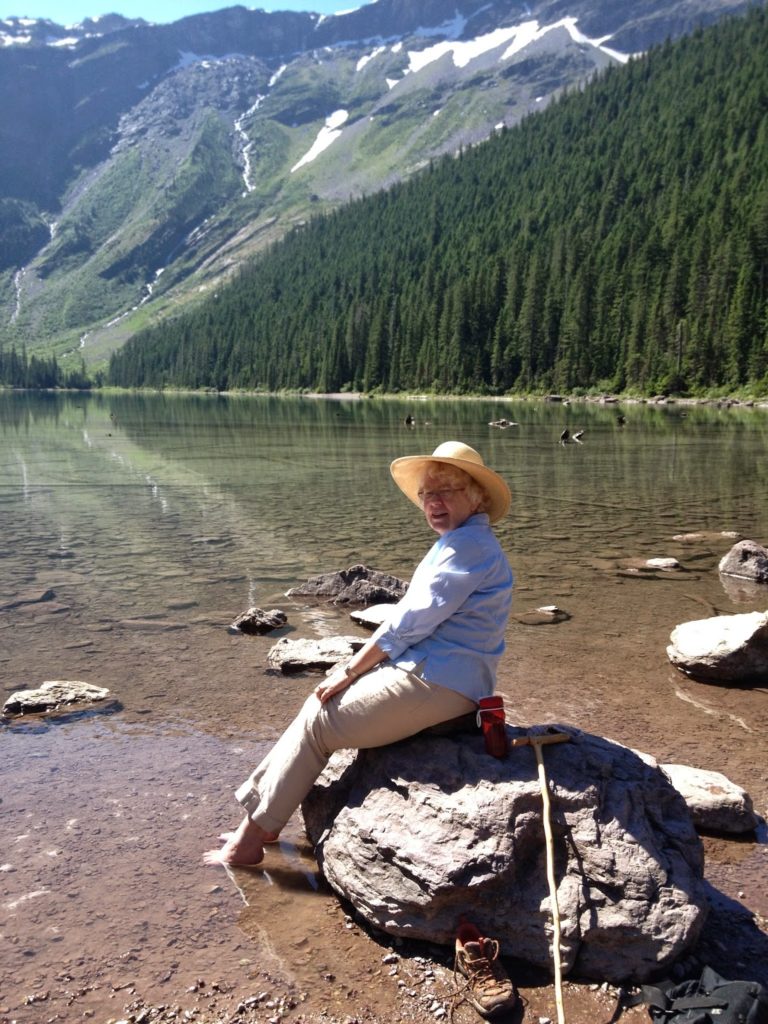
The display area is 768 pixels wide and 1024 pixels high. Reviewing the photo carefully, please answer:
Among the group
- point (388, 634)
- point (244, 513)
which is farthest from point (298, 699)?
point (244, 513)

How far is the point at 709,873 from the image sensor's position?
18.4 feet

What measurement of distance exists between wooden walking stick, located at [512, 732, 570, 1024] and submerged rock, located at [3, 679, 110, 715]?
560 centimetres

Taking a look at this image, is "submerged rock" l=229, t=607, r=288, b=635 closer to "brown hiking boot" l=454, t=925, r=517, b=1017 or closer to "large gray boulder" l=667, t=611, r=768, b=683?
"large gray boulder" l=667, t=611, r=768, b=683

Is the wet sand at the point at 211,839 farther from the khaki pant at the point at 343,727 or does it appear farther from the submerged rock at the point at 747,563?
the submerged rock at the point at 747,563

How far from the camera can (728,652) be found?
9.49 m

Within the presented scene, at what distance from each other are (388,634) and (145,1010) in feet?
8.46

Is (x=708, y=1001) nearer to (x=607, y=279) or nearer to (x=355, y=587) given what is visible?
(x=355, y=587)

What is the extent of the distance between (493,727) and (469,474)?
1.78m

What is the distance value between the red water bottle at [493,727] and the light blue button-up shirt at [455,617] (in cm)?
12

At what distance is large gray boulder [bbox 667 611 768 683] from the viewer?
369 inches

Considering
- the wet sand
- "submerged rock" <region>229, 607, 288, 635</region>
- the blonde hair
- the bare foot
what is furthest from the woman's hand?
"submerged rock" <region>229, 607, 288, 635</region>

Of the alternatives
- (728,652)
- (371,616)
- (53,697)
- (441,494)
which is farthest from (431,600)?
(371,616)

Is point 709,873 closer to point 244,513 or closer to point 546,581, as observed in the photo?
point 546,581

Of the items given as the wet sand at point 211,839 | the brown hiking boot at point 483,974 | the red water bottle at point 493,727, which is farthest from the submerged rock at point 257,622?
the brown hiking boot at point 483,974
